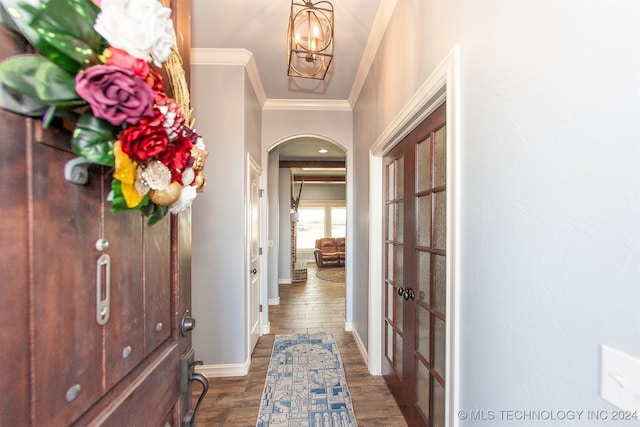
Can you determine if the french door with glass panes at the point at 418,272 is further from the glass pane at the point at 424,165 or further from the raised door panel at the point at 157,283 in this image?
the raised door panel at the point at 157,283

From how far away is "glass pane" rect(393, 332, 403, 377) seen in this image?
2053 mm

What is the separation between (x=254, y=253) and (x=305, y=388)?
56.6 inches

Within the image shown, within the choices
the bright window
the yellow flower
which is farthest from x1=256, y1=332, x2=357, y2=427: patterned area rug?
the bright window

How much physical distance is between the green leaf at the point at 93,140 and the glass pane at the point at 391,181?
2.00 meters

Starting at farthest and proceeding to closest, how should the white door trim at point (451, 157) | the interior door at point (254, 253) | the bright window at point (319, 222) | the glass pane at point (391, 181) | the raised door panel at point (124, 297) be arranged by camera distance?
the bright window at point (319, 222)
the interior door at point (254, 253)
the glass pane at point (391, 181)
the white door trim at point (451, 157)
the raised door panel at point (124, 297)

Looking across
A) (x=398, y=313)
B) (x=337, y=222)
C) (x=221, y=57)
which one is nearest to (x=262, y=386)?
(x=398, y=313)

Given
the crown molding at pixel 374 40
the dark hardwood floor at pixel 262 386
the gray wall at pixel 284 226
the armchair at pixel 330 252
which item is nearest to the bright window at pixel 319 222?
the armchair at pixel 330 252

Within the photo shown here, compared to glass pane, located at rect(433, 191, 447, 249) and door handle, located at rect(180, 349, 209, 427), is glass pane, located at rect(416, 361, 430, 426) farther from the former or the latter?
door handle, located at rect(180, 349, 209, 427)

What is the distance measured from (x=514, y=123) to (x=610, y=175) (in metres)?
0.30

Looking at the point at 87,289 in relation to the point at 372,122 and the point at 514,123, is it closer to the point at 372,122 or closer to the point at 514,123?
the point at 514,123

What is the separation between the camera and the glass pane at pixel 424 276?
1.54 m

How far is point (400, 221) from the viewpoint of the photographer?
205cm

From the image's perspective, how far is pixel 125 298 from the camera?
0.63m

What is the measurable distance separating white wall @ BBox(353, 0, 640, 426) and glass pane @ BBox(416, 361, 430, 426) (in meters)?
0.62
